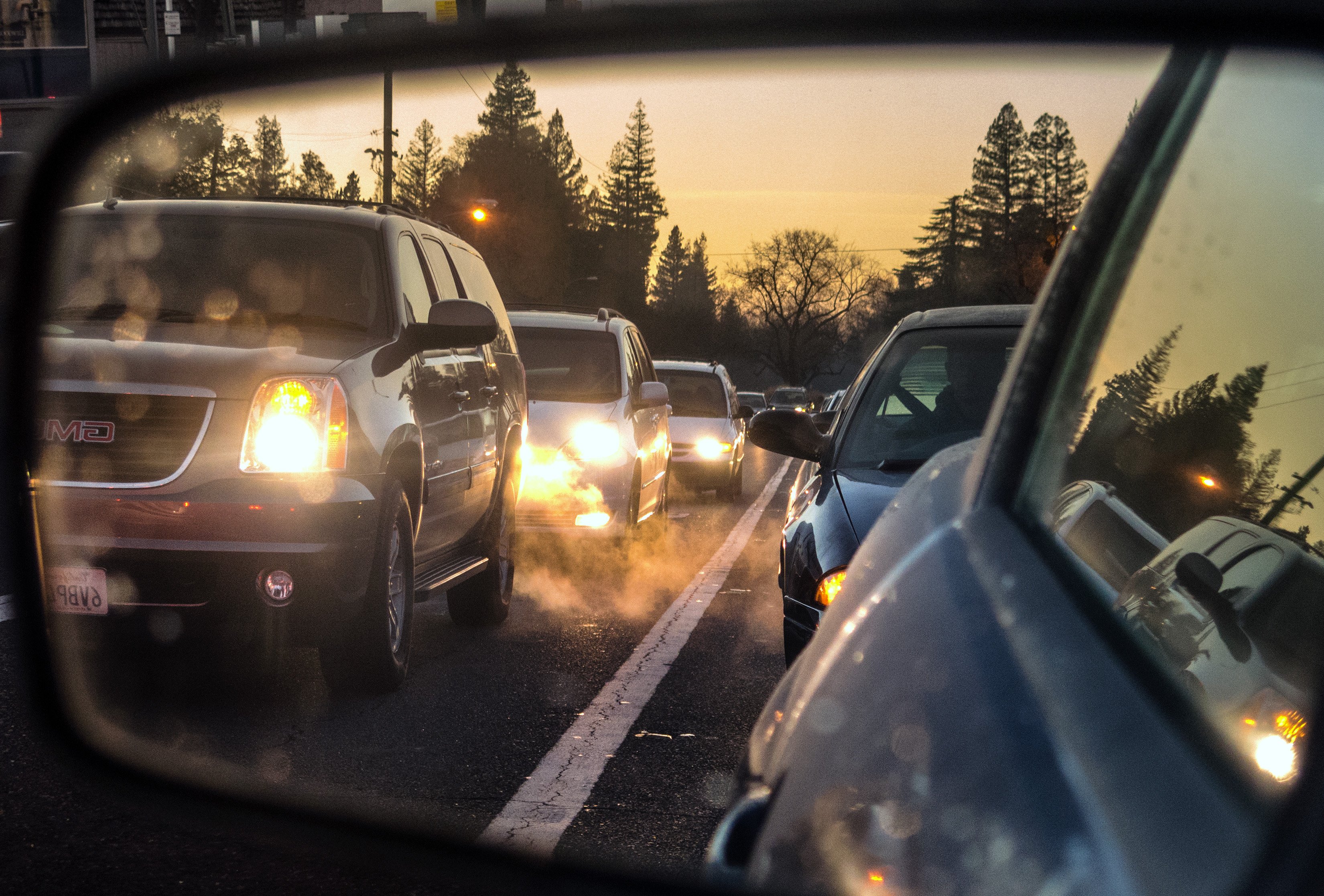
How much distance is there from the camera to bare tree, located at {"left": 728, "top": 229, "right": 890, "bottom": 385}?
916cm

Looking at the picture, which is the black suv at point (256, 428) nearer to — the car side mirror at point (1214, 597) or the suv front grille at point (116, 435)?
the suv front grille at point (116, 435)

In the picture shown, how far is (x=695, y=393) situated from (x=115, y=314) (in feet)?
45.2

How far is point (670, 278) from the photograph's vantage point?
15312cm

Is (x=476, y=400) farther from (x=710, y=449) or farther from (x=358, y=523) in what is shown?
(x=710, y=449)

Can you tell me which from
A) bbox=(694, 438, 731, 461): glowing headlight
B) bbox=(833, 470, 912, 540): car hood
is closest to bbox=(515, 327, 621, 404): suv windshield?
bbox=(833, 470, 912, 540): car hood

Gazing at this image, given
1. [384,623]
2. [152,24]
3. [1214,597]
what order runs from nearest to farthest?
[1214,597] → [384,623] → [152,24]

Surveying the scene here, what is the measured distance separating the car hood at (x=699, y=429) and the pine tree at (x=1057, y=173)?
1499cm

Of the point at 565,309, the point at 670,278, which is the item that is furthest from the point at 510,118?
the point at 565,309

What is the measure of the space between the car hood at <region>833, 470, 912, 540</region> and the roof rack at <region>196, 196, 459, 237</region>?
299 cm

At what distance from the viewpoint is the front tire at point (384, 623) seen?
572 cm

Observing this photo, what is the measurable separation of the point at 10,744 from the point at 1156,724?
4880mm

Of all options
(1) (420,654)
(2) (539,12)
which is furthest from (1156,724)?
(1) (420,654)

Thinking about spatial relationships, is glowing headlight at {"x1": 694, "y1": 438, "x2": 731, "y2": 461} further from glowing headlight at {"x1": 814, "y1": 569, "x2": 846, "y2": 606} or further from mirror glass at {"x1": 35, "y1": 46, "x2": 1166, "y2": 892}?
glowing headlight at {"x1": 814, "y1": 569, "x2": 846, "y2": 606}

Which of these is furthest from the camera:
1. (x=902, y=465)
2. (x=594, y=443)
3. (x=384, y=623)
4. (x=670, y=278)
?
(x=670, y=278)
